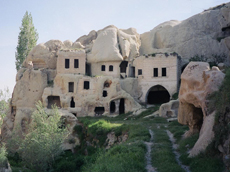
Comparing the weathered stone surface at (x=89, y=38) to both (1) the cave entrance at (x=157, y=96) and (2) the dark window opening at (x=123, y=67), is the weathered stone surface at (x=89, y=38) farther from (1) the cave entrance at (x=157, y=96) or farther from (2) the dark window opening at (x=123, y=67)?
(1) the cave entrance at (x=157, y=96)

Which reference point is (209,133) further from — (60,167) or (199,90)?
(60,167)

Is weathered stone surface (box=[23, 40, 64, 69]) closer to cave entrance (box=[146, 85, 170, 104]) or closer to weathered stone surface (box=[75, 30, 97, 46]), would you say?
weathered stone surface (box=[75, 30, 97, 46])

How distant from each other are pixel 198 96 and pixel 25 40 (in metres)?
41.1

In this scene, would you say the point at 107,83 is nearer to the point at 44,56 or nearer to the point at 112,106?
the point at 112,106

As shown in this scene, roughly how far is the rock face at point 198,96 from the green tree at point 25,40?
1491 inches

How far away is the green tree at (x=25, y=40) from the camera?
153ft

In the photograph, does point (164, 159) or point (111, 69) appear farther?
point (111, 69)

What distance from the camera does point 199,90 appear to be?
12438mm

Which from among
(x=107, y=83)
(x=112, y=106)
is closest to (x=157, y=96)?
(x=112, y=106)

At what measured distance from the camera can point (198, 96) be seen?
12297 millimetres

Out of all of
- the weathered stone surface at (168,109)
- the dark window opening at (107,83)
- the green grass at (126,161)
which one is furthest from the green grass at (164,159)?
the dark window opening at (107,83)

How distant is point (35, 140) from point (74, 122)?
8551 millimetres

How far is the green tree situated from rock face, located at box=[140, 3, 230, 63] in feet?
64.1

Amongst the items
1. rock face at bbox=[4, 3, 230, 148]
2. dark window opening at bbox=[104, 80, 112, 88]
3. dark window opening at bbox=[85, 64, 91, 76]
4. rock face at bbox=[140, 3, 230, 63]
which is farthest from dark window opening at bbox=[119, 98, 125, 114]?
rock face at bbox=[140, 3, 230, 63]
